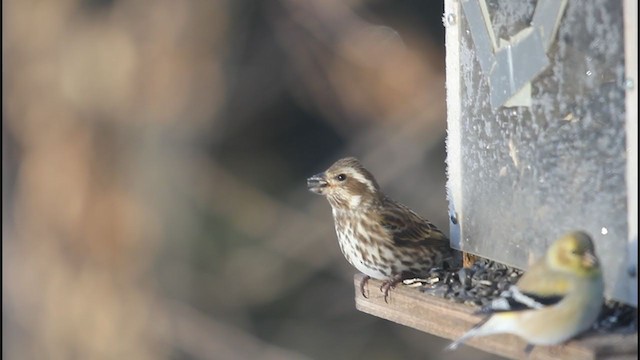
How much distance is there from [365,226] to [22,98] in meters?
6.66

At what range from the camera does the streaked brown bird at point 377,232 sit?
6.48 meters

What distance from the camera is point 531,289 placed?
16.5 feet

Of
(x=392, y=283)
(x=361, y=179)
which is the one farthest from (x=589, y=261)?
(x=361, y=179)

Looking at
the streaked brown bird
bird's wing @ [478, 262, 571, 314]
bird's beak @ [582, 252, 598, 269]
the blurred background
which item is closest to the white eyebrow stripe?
the streaked brown bird

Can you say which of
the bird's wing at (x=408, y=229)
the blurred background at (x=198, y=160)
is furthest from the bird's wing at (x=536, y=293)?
the blurred background at (x=198, y=160)

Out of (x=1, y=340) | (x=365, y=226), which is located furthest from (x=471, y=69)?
(x=1, y=340)

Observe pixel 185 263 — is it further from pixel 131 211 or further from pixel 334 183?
pixel 334 183

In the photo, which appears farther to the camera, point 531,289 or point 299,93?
point 299,93

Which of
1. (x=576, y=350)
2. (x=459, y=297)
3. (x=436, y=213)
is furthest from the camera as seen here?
(x=436, y=213)

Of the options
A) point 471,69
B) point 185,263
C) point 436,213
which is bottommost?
point 185,263

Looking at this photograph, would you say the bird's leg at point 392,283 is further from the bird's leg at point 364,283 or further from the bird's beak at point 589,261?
the bird's beak at point 589,261

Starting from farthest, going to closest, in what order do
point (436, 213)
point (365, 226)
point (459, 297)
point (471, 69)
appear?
point (436, 213) → point (365, 226) → point (471, 69) → point (459, 297)

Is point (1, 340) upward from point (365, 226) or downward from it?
downward

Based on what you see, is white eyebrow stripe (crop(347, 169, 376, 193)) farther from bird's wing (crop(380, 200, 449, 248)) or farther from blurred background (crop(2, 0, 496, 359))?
blurred background (crop(2, 0, 496, 359))
